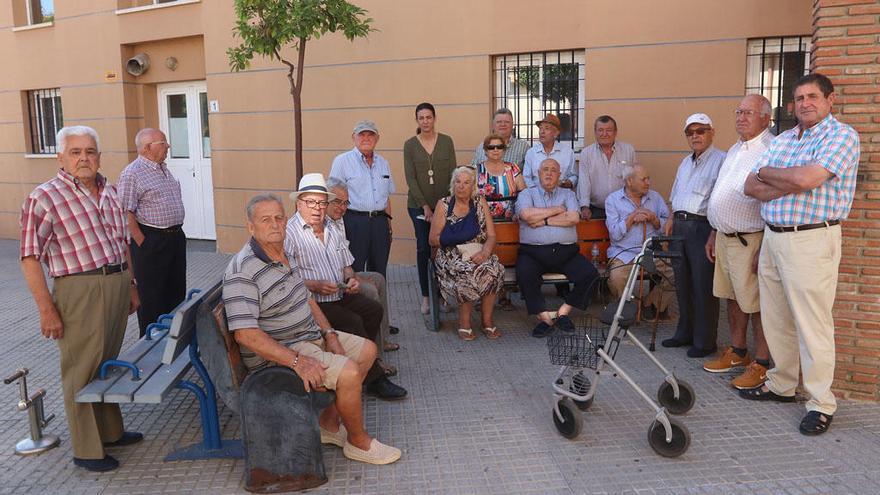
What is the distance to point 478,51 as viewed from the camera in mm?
8570

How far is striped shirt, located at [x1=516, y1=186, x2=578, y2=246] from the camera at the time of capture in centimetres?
616

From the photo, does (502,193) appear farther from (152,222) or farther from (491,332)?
(152,222)

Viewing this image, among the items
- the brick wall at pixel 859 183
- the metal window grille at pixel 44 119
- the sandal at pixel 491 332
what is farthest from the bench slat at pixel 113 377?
the metal window grille at pixel 44 119

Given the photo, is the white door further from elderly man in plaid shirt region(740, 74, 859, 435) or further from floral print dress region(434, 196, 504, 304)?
elderly man in plaid shirt region(740, 74, 859, 435)

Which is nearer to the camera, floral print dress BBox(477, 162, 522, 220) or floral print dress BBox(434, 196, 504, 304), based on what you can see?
floral print dress BBox(434, 196, 504, 304)

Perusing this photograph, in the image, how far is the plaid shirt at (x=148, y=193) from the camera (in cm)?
521

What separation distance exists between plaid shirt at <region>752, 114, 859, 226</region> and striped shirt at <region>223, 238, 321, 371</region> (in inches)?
113

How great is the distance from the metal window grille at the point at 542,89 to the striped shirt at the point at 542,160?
51.8 inches

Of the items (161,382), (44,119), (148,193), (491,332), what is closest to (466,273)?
(491,332)

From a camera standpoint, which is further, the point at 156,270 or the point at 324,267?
the point at 156,270

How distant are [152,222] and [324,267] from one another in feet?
5.03

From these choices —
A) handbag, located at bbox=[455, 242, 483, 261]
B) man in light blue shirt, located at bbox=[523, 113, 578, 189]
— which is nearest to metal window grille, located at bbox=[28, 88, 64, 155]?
A: man in light blue shirt, located at bbox=[523, 113, 578, 189]

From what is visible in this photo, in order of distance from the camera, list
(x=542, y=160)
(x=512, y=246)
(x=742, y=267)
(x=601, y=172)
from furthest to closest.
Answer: (x=601, y=172)
(x=542, y=160)
(x=512, y=246)
(x=742, y=267)

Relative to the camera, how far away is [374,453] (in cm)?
383
